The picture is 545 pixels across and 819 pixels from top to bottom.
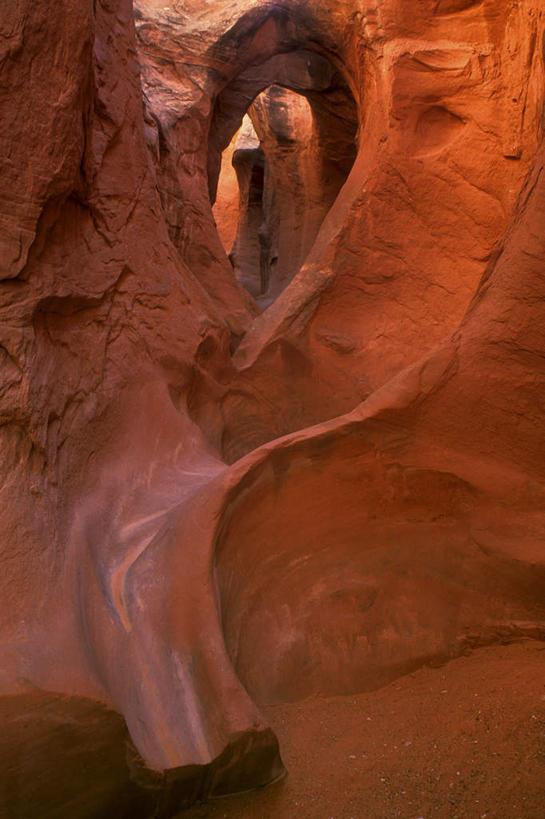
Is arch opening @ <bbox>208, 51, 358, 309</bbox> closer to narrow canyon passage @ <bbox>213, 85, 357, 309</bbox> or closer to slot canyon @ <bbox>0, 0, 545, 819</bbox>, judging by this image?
narrow canyon passage @ <bbox>213, 85, 357, 309</bbox>

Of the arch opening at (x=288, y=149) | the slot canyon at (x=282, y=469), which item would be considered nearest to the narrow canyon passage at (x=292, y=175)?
the arch opening at (x=288, y=149)

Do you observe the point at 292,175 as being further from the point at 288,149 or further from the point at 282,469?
the point at 282,469

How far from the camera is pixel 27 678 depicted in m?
1.83

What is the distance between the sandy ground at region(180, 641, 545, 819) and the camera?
188 cm

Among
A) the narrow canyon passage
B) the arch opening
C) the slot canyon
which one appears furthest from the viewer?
the narrow canyon passage

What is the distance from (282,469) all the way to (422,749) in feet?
3.82

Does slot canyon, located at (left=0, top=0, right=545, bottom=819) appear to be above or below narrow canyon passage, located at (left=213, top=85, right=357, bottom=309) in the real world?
below

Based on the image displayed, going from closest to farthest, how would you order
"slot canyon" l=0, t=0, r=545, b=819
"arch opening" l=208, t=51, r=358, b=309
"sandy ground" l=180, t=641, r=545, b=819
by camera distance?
"sandy ground" l=180, t=641, r=545, b=819, "slot canyon" l=0, t=0, r=545, b=819, "arch opening" l=208, t=51, r=358, b=309

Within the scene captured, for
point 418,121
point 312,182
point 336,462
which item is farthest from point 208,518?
point 312,182

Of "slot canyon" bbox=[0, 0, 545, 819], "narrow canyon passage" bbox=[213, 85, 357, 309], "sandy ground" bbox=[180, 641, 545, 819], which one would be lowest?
"sandy ground" bbox=[180, 641, 545, 819]

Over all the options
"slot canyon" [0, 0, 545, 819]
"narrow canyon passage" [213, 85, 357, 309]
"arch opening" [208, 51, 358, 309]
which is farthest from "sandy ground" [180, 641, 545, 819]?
"narrow canyon passage" [213, 85, 357, 309]

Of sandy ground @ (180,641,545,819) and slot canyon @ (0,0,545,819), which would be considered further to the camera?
slot canyon @ (0,0,545,819)

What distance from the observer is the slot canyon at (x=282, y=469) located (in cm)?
201

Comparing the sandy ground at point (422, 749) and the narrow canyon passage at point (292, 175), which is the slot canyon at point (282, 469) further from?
the narrow canyon passage at point (292, 175)
